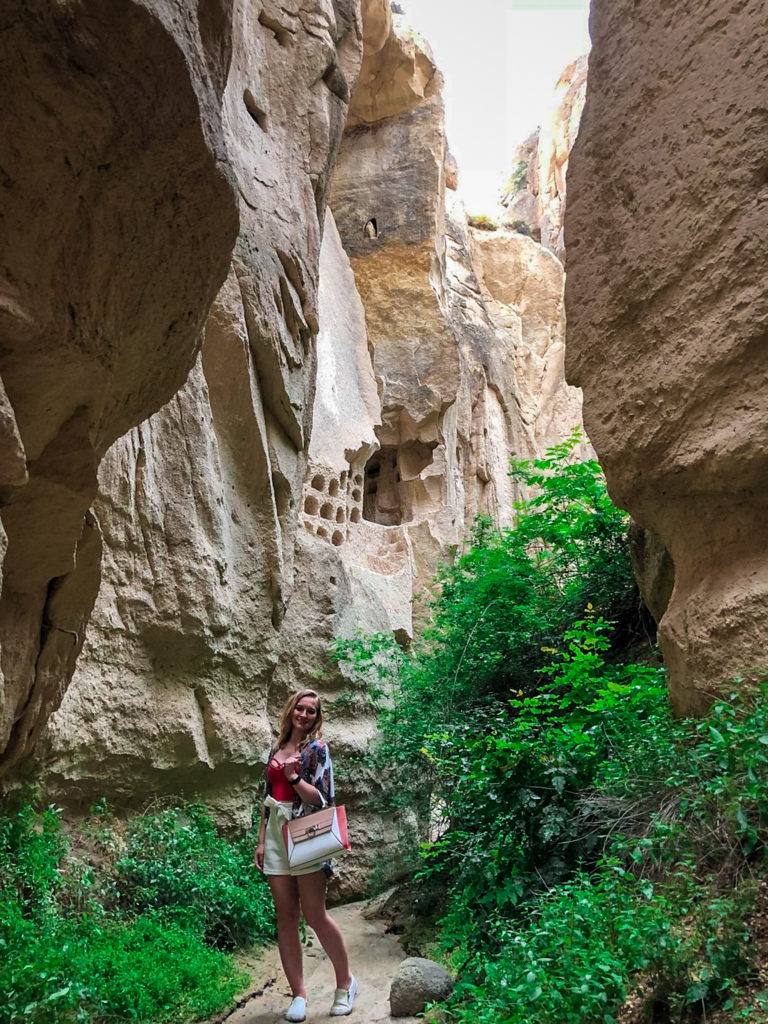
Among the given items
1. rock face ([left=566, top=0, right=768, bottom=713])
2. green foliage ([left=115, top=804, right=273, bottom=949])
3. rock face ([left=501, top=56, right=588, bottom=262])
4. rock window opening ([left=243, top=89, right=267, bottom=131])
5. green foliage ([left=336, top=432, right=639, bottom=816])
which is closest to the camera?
rock face ([left=566, top=0, right=768, bottom=713])

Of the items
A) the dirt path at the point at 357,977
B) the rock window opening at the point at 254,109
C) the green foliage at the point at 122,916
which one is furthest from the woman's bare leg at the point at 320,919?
the rock window opening at the point at 254,109

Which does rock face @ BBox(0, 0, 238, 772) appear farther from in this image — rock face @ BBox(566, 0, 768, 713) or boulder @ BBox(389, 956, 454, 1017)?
boulder @ BBox(389, 956, 454, 1017)

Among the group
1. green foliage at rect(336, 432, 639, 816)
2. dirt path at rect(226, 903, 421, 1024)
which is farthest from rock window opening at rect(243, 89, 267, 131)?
dirt path at rect(226, 903, 421, 1024)

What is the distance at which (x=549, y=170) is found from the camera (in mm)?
34031

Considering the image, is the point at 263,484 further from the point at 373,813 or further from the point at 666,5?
the point at 666,5

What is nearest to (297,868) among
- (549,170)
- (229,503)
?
(229,503)

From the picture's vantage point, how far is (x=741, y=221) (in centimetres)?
330

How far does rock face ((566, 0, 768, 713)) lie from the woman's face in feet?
6.15

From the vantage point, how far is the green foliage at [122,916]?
368 cm

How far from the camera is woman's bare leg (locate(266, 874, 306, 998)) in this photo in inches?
173

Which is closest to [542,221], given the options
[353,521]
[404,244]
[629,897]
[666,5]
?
[404,244]

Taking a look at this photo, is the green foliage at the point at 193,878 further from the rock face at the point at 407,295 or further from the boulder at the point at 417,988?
the rock face at the point at 407,295

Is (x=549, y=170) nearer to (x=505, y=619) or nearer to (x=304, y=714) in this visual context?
(x=505, y=619)

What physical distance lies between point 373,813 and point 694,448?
18.0 ft
